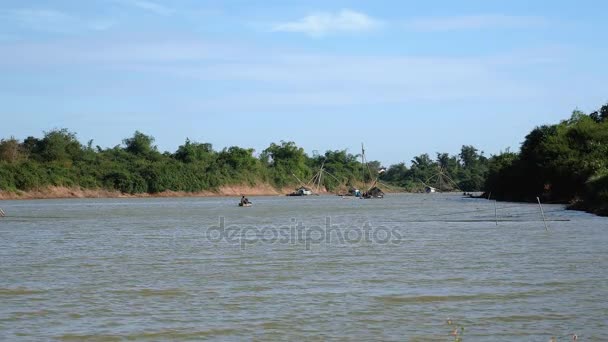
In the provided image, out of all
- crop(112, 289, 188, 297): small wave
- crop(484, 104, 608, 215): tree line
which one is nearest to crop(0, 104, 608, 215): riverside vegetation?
crop(484, 104, 608, 215): tree line

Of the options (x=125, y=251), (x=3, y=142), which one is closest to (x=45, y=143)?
(x=3, y=142)

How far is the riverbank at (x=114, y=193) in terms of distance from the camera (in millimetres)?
87494

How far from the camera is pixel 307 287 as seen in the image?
15.6 meters

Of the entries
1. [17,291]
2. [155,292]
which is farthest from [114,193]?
[155,292]

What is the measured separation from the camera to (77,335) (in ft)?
37.2

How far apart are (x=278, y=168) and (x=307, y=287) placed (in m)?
120

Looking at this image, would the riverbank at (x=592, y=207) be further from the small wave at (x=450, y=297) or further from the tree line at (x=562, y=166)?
the small wave at (x=450, y=297)

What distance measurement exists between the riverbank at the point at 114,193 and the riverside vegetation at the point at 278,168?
0.50 meters

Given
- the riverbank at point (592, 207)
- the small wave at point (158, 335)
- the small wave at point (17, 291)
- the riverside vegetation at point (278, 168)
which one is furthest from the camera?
the riverside vegetation at point (278, 168)

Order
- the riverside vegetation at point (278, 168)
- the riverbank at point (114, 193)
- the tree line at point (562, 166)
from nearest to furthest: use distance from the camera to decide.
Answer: the tree line at point (562, 166), the riverside vegetation at point (278, 168), the riverbank at point (114, 193)

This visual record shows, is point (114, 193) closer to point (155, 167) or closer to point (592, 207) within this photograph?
point (155, 167)

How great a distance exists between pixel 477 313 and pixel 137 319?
511cm

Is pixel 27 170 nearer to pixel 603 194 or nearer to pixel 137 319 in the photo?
pixel 603 194

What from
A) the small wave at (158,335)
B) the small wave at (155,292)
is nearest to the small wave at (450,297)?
the small wave at (158,335)
